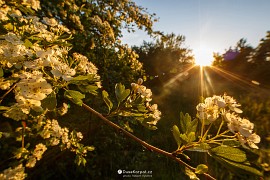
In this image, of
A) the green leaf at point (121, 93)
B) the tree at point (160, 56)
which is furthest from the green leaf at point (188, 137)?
the tree at point (160, 56)

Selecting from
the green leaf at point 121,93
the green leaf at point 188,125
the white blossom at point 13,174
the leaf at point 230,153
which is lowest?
the white blossom at point 13,174

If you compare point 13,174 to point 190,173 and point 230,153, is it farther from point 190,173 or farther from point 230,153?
point 230,153

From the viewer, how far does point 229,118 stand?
107cm

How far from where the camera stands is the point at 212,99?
46.6 inches

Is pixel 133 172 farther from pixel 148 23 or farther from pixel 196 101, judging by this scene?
pixel 196 101

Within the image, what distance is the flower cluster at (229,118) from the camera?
39.4 inches

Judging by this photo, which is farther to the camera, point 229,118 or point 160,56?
point 160,56

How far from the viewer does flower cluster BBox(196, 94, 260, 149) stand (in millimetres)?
1000

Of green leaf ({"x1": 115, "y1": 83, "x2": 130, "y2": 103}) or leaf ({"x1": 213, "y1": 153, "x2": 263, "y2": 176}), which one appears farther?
green leaf ({"x1": 115, "y1": 83, "x2": 130, "y2": 103})

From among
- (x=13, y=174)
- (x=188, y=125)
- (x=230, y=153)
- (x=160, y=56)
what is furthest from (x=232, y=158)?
(x=160, y=56)

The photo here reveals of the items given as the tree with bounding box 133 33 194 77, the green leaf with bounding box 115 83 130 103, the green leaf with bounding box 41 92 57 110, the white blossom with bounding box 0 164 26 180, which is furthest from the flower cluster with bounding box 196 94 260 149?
the tree with bounding box 133 33 194 77

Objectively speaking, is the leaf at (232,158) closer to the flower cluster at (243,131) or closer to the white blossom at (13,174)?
the flower cluster at (243,131)

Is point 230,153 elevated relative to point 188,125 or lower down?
lower down

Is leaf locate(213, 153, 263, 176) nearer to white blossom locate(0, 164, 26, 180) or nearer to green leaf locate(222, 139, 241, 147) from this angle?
green leaf locate(222, 139, 241, 147)
